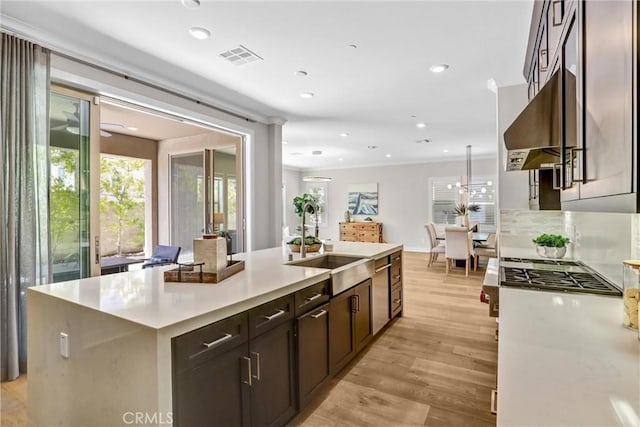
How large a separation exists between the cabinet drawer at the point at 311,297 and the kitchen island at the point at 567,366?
107 cm

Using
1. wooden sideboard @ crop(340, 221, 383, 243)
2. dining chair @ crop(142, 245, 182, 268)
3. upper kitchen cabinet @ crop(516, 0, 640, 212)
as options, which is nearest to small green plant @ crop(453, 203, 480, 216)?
wooden sideboard @ crop(340, 221, 383, 243)

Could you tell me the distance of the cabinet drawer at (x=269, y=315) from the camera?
5.20 ft

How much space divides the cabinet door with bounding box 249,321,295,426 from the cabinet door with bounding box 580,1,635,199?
4.83 ft

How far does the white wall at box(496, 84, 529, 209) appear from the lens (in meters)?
3.29

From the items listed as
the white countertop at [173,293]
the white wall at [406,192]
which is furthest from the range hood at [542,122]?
the white wall at [406,192]

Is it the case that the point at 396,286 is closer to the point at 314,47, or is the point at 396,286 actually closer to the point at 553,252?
the point at 553,252

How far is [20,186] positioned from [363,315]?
115 inches

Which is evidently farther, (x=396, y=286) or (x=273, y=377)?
(x=396, y=286)

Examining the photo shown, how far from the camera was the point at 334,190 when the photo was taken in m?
10.8

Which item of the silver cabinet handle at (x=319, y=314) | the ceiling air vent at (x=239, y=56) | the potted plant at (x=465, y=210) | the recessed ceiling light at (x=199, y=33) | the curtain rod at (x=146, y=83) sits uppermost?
the ceiling air vent at (x=239, y=56)

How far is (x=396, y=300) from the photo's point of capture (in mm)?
3674

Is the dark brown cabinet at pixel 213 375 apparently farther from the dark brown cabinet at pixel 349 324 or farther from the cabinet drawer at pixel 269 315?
A: the dark brown cabinet at pixel 349 324

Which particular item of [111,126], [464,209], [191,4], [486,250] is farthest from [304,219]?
[464,209]

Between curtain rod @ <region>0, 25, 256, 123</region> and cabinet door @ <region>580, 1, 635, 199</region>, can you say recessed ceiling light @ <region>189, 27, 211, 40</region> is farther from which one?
cabinet door @ <region>580, 1, 635, 199</region>
